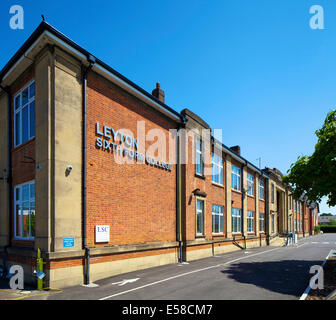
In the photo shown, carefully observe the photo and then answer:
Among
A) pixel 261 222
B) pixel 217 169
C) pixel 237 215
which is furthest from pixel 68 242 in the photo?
pixel 261 222

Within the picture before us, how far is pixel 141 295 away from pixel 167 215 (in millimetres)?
7597

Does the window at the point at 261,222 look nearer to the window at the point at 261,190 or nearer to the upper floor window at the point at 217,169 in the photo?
the window at the point at 261,190

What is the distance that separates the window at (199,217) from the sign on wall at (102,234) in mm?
8551

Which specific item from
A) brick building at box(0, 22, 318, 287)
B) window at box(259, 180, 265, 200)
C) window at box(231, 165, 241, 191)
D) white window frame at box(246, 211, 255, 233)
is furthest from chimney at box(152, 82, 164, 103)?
window at box(259, 180, 265, 200)

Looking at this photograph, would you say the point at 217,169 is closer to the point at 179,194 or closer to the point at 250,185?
the point at 179,194

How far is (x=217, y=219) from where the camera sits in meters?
23.2

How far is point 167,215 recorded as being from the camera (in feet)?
55.4

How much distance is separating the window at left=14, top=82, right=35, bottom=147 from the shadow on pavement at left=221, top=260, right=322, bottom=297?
1083cm

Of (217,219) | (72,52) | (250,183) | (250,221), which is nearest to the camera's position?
(72,52)

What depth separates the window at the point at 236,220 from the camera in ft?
87.9

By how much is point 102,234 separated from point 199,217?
9.39 m

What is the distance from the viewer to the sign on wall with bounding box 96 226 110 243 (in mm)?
11812
